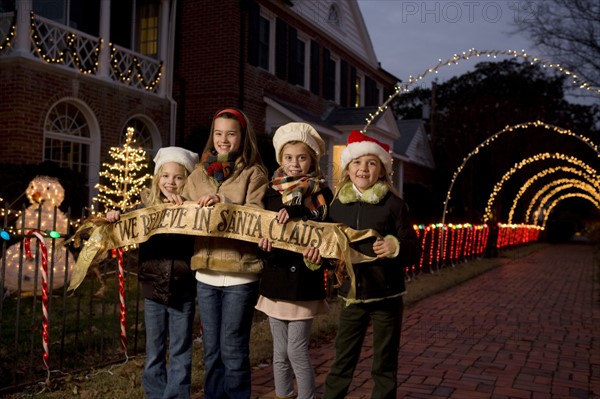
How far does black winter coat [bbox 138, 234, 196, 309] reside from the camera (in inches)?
140

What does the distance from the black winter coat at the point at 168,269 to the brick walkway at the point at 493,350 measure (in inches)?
50.2

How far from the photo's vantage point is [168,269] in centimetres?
362

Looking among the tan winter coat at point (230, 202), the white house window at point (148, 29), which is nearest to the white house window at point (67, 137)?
the white house window at point (148, 29)

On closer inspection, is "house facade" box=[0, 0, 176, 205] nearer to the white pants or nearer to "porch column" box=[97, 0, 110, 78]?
"porch column" box=[97, 0, 110, 78]

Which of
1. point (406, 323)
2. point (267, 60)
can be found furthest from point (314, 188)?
point (267, 60)

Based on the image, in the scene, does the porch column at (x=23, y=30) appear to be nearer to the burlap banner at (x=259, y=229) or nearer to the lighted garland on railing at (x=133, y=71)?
the lighted garland on railing at (x=133, y=71)

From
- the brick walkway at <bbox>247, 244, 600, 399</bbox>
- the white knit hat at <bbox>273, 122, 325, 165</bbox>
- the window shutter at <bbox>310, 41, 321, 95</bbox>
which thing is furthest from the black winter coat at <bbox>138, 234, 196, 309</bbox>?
the window shutter at <bbox>310, 41, 321, 95</bbox>

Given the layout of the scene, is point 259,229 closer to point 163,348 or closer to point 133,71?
Answer: point 163,348

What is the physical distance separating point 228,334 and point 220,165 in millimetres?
964

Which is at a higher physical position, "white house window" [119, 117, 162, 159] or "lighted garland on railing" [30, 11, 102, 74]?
"lighted garland on railing" [30, 11, 102, 74]

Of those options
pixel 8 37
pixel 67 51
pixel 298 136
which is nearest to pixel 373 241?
pixel 298 136

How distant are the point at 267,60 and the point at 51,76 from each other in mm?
6570

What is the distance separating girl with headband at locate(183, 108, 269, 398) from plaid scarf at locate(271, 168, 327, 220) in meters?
0.13

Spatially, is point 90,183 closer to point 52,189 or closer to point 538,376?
point 52,189
